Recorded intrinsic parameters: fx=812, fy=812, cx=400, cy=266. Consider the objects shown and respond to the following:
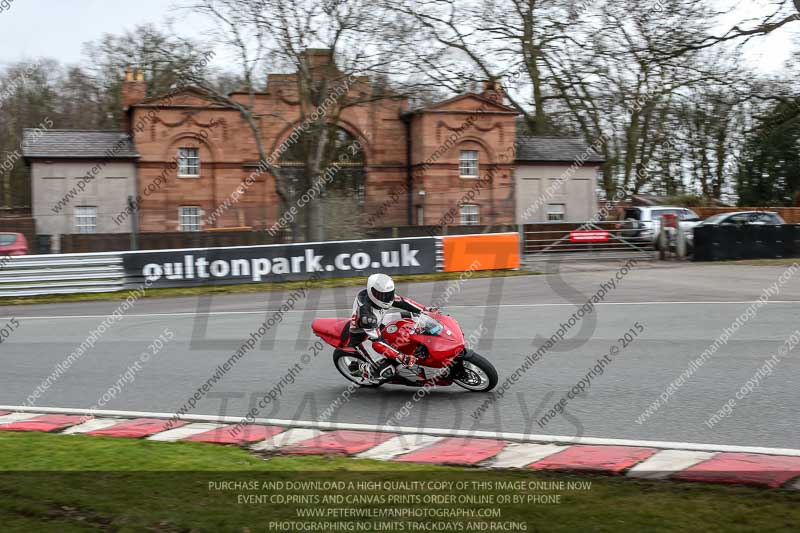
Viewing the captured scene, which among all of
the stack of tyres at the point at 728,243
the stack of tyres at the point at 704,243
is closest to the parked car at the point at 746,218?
the stack of tyres at the point at 728,243

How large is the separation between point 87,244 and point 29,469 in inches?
893

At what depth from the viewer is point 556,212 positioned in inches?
1716

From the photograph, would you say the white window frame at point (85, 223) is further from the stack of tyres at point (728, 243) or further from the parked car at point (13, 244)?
the stack of tyres at point (728, 243)

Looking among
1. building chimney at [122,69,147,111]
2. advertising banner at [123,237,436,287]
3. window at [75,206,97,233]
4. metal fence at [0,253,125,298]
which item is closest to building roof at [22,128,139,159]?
building chimney at [122,69,147,111]

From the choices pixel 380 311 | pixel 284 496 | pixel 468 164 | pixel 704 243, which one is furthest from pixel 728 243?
pixel 284 496

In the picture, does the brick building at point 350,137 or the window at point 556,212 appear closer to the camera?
the brick building at point 350,137

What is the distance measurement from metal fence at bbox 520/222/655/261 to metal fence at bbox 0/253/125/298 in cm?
1371

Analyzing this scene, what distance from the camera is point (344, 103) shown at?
117 ft

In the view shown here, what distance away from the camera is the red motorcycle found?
28.1 feet

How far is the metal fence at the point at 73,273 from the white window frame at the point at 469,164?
79.5 feet

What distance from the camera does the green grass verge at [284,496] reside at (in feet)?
15.0

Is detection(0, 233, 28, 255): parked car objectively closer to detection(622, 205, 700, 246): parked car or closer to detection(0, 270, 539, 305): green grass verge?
detection(0, 270, 539, 305): green grass verge

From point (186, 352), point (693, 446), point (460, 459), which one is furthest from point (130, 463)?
point (186, 352)

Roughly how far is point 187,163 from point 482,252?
71.0ft
